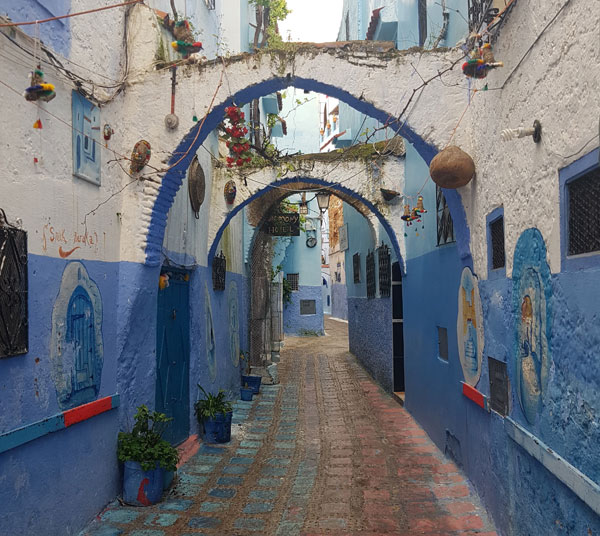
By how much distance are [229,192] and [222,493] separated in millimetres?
5023

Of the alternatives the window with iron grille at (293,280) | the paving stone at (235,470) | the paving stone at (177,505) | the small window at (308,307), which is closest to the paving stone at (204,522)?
the paving stone at (177,505)

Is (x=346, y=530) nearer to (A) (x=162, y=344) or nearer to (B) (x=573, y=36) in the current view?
(A) (x=162, y=344)

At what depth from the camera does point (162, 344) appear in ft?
19.8

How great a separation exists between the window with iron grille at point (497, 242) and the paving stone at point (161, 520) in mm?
3272

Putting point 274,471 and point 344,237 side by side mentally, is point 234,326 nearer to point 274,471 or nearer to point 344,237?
point 274,471

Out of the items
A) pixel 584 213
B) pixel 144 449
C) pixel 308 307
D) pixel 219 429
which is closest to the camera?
pixel 584 213

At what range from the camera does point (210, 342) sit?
8078mm

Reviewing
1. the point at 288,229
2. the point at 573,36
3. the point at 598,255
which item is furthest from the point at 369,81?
Result: the point at 288,229

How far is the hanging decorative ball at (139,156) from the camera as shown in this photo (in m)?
4.96

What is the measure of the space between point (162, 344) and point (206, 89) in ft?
9.08

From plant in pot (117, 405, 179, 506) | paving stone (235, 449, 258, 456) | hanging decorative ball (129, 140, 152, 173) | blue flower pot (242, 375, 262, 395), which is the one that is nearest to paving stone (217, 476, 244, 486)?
plant in pot (117, 405, 179, 506)

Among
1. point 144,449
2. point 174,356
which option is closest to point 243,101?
point 174,356

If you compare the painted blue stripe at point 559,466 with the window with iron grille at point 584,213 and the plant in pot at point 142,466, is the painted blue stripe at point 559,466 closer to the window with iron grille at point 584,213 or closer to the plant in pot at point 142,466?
the window with iron grille at point 584,213

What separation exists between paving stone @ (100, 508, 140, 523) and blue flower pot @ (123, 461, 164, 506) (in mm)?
143
